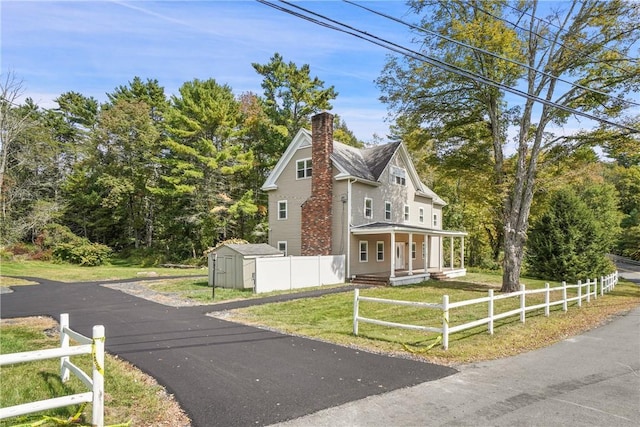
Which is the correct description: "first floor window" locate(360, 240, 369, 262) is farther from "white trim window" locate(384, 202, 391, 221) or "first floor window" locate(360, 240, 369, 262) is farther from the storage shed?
the storage shed

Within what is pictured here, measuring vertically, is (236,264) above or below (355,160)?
below

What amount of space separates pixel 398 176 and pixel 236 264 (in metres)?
13.5

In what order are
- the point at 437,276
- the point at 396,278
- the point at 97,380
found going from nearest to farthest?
the point at 97,380
the point at 396,278
the point at 437,276

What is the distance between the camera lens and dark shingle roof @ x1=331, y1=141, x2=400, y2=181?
2352 cm

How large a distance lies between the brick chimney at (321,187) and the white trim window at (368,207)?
7.75ft

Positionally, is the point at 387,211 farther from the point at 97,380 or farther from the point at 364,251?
the point at 97,380

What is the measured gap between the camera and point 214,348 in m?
8.24

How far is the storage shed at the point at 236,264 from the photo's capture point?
18.6 m

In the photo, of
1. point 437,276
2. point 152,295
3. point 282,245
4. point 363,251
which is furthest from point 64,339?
point 437,276

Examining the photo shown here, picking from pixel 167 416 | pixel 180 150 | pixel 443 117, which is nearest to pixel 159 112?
pixel 180 150

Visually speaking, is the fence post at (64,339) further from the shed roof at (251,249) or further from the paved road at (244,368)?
the shed roof at (251,249)

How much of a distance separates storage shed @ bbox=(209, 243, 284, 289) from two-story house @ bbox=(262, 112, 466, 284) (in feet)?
14.5

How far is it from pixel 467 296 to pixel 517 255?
3.98 metres

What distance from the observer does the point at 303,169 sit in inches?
981
